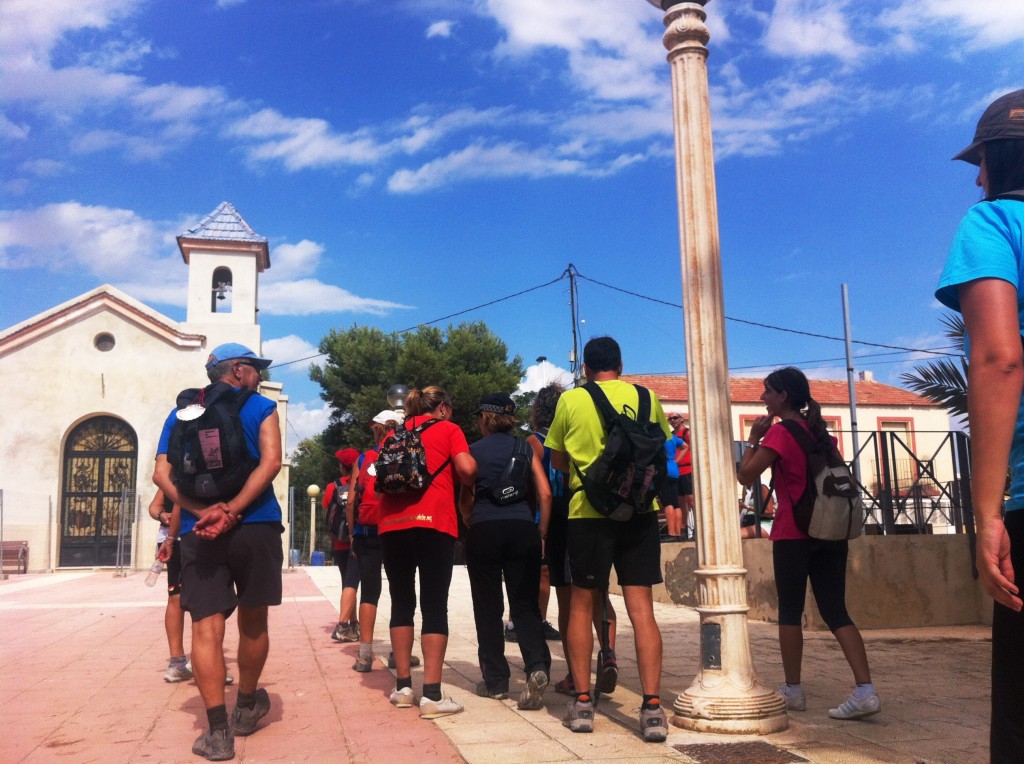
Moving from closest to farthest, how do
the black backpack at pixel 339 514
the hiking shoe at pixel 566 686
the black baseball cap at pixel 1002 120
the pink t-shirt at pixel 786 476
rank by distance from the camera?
the black baseball cap at pixel 1002 120 < the pink t-shirt at pixel 786 476 < the hiking shoe at pixel 566 686 < the black backpack at pixel 339 514

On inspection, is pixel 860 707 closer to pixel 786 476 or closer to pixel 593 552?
pixel 786 476

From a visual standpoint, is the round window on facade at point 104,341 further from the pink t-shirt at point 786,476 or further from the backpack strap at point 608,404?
the pink t-shirt at point 786,476

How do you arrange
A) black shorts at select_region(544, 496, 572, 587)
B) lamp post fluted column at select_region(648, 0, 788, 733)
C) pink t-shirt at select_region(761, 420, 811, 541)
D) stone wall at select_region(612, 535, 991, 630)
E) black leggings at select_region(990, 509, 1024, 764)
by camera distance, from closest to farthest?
1. black leggings at select_region(990, 509, 1024, 764)
2. lamp post fluted column at select_region(648, 0, 788, 733)
3. pink t-shirt at select_region(761, 420, 811, 541)
4. black shorts at select_region(544, 496, 572, 587)
5. stone wall at select_region(612, 535, 991, 630)

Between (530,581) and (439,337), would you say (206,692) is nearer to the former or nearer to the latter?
(530,581)

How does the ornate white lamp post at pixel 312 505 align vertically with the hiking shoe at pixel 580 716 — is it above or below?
above

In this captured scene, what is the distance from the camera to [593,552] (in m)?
4.37

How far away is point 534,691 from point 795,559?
4.98 feet

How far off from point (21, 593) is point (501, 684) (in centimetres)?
1327

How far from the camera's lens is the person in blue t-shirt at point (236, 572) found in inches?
158

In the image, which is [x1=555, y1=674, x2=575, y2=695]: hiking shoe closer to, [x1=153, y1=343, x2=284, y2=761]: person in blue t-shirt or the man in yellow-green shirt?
the man in yellow-green shirt

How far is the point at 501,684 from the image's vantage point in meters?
5.14

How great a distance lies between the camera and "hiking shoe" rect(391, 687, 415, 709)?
4.88 metres

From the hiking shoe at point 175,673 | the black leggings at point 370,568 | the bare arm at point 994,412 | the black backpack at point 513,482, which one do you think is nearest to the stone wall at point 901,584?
the black leggings at point 370,568

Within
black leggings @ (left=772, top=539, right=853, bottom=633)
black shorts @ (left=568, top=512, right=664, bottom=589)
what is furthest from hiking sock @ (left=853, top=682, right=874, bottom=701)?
black shorts @ (left=568, top=512, right=664, bottom=589)
